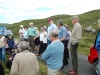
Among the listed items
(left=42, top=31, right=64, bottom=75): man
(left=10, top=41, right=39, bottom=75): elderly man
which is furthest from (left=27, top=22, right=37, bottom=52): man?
(left=10, top=41, right=39, bottom=75): elderly man

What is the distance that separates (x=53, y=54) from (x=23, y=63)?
3.48ft

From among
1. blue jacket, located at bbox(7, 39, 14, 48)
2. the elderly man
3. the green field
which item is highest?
the elderly man

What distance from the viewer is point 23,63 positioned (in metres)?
5.79

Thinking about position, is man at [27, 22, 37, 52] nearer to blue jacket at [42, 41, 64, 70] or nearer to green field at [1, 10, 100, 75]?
green field at [1, 10, 100, 75]

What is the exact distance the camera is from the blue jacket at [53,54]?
21.1ft

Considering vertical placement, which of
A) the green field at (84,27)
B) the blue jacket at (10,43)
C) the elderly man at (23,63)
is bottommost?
the green field at (84,27)

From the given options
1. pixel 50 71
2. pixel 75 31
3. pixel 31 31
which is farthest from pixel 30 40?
pixel 50 71

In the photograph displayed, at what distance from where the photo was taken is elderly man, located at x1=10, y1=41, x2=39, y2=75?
5749 mm

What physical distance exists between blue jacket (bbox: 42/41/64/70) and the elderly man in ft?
1.93

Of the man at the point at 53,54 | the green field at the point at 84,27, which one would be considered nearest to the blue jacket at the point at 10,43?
the green field at the point at 84,27

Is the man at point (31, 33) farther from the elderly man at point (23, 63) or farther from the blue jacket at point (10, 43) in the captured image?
the elderly man at point (23, 63)

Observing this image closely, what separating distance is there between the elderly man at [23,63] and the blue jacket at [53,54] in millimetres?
587

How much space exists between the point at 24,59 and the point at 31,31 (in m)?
8.89

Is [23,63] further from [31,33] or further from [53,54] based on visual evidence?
[31,33]
